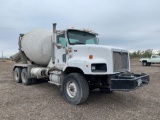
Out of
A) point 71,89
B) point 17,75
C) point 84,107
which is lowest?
point 84,107

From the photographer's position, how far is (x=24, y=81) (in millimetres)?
10195

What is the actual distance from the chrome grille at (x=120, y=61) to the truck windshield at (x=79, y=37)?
5.64ft

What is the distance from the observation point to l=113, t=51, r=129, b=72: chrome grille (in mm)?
6007

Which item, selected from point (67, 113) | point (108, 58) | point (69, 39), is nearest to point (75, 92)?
point (67, 113)

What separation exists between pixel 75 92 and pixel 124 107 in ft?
5.55

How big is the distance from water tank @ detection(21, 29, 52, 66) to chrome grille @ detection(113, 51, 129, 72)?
136 inches

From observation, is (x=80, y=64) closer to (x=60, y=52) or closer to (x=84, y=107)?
(x=84, y=107)

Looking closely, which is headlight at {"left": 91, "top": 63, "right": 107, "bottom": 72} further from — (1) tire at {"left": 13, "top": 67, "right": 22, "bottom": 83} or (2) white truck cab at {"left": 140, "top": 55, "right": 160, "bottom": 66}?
(2) white truck cab at {"left": 140, "top": 55, "right": 160, "bottom": 66}

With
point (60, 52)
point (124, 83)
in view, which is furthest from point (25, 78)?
point (124, 83)

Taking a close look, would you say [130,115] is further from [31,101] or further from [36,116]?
[31,101]

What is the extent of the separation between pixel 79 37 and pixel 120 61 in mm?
2006

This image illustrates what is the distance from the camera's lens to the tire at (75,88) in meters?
5.96

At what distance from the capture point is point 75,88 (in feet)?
20.6

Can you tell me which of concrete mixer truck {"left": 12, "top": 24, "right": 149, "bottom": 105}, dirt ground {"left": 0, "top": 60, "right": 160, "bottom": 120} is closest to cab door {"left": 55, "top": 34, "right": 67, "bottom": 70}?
concrete mixer truck {"left": 12, "top": 24, "right": 149, "bottom": 105}
